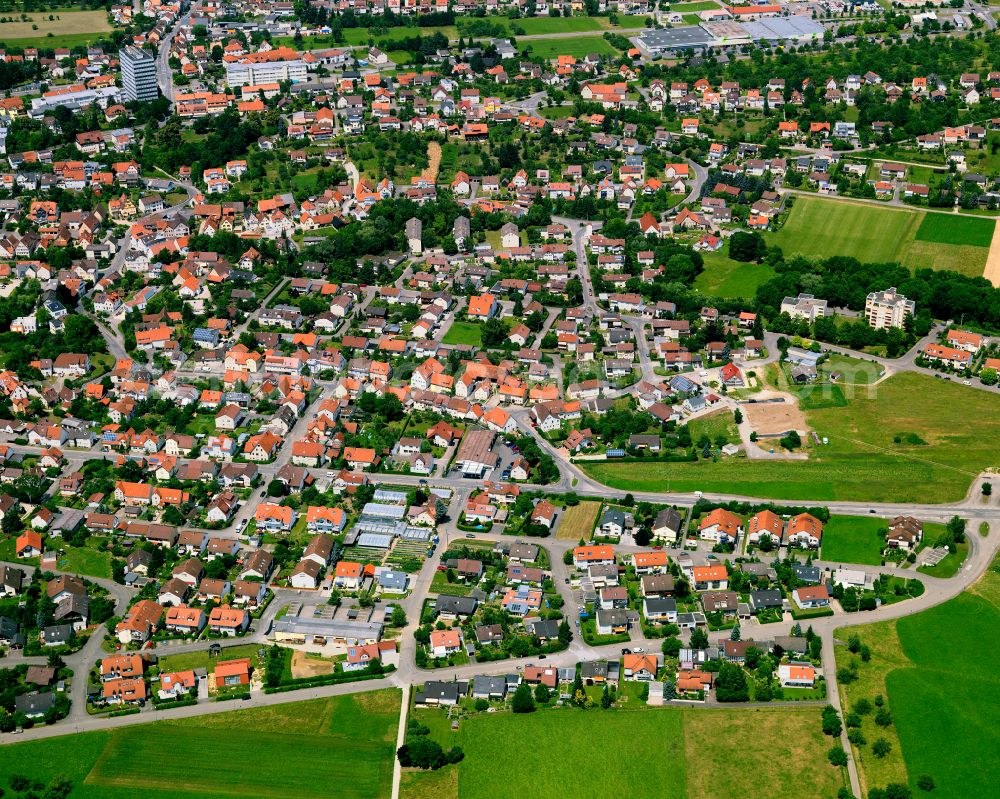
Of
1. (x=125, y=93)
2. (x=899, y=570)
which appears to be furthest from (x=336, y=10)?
(x=899, y=570)

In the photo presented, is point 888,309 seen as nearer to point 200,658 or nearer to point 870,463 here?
point 870,463

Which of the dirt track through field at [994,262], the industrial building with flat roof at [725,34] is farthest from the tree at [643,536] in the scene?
the industrial building with flat roof at [725,34]

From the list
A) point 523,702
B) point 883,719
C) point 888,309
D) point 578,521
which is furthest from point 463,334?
point 883,719

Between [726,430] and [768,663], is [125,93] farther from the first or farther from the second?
[768,663]

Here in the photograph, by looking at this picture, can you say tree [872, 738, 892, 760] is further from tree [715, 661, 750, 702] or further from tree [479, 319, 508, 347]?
tree [479, 319, 508, 347]

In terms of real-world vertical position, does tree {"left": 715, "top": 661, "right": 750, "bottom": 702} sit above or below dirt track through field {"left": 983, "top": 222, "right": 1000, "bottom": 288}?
below

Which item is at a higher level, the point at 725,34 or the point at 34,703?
the point at 725,34

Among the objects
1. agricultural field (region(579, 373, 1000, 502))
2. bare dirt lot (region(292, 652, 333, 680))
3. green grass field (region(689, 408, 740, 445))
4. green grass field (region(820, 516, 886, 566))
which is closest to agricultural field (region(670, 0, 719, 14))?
agricultural field (region(579, 373, 1000, 502))
